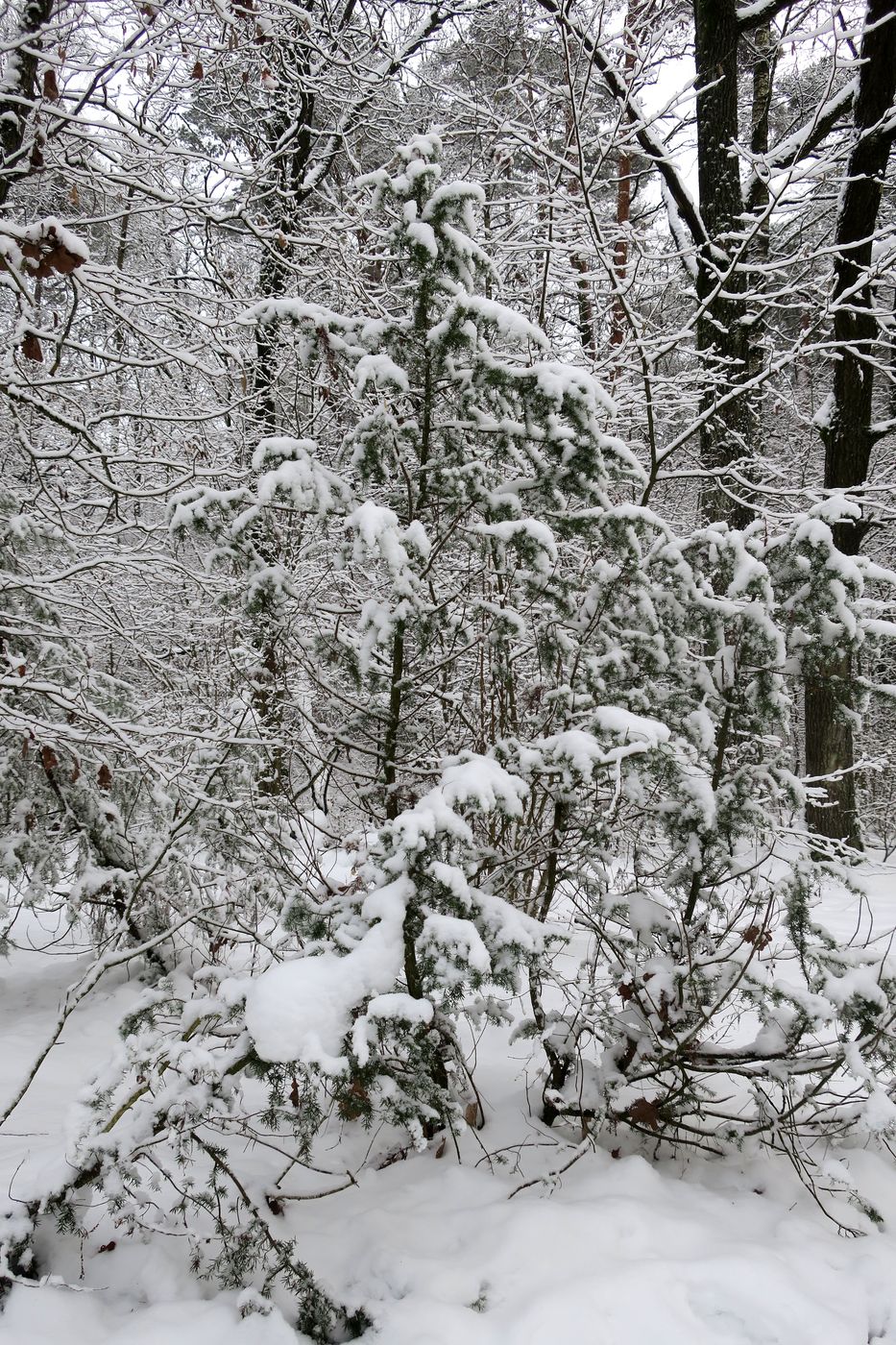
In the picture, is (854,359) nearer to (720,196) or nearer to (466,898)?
(720,196)

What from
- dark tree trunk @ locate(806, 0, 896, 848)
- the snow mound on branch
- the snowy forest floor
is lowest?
the snowy forest floor

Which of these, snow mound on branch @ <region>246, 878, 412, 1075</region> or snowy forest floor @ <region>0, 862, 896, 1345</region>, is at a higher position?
snow mound on branch @ <region>246, 878, 412, 1075</region>

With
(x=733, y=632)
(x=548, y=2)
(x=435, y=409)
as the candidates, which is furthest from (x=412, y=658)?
(x=548, y=2)

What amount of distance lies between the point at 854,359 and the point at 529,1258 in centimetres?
660

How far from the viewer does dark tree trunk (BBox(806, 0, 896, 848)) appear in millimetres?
5898

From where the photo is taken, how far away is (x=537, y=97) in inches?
182

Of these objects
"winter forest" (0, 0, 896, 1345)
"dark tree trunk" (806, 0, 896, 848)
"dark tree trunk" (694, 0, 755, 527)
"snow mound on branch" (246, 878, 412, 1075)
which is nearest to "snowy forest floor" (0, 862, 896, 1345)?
"winter forest" (0, 0, 896, 1345)

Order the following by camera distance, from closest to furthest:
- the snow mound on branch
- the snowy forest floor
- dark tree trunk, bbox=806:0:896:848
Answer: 1. the snow mound on branch
2. the snowy forest floor
3. dark tree trunk, bbox=806:0:896:848

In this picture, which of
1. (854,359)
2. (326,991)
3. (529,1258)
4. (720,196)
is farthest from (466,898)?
(854,359)

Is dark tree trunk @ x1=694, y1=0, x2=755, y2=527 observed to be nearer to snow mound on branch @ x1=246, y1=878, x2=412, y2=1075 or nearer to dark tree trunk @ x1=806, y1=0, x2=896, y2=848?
dark tree trunk @ x1=806, y1=0, x2=896, y2=848

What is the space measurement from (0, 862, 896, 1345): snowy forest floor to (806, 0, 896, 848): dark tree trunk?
379 cm

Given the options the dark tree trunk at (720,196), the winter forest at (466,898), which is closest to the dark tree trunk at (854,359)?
the dark tree trunk at (720,196)

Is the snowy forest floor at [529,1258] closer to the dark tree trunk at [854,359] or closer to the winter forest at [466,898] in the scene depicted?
the winter forest at [466,898]

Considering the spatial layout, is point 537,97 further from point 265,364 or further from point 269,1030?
point 269,1030
